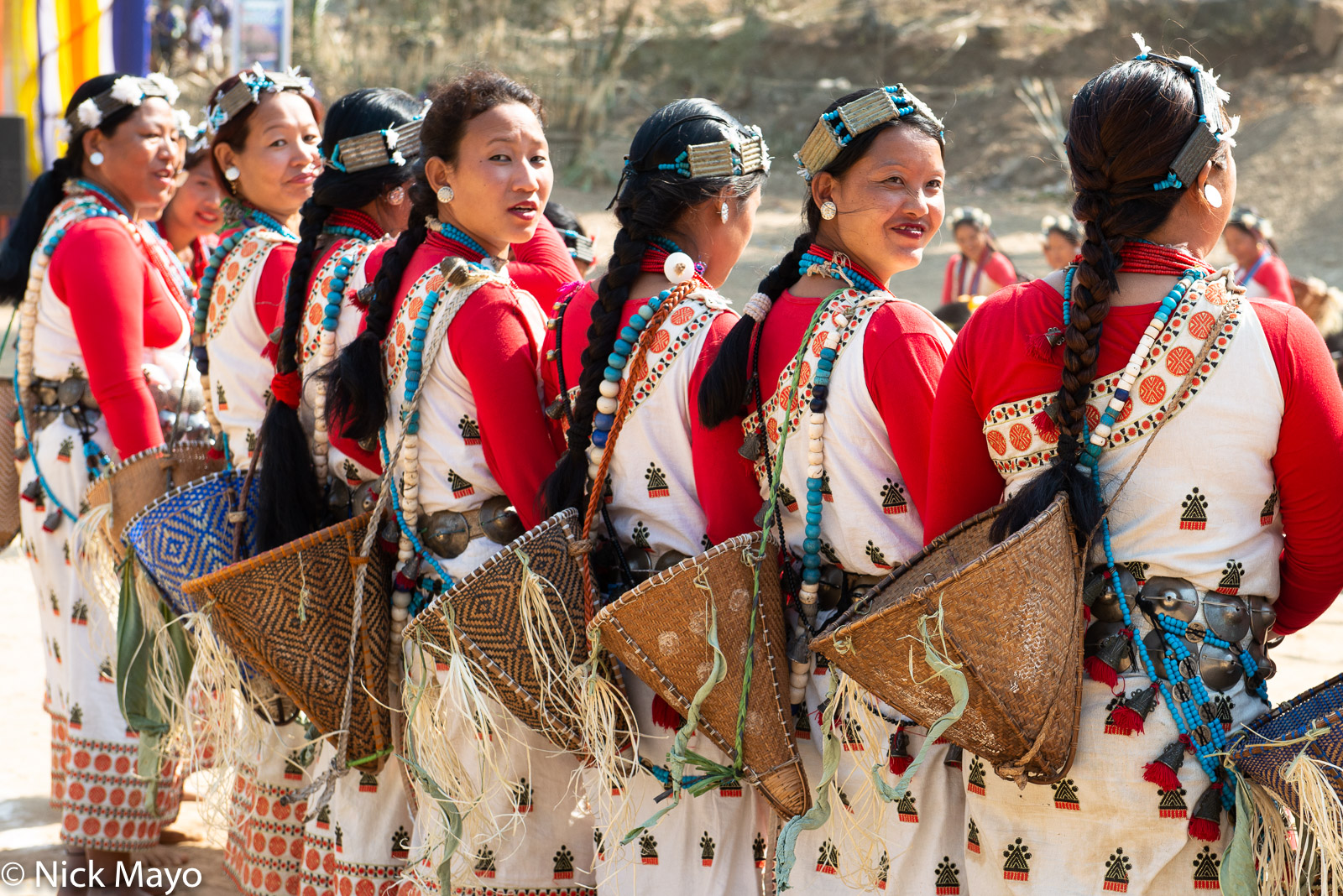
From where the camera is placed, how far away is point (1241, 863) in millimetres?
1974

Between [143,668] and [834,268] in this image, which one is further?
[143,668]

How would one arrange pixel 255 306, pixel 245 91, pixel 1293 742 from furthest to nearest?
1. pixel 245 91
2. pixel 255 306
3. pixel 1293 742

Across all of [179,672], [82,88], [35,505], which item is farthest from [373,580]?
[82,88]

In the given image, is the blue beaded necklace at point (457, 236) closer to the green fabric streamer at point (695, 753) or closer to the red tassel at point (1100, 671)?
the green fabric streamer at point (695, 753)

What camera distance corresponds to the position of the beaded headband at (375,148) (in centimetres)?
342

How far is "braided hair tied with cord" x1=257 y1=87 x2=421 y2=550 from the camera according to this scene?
3.25m

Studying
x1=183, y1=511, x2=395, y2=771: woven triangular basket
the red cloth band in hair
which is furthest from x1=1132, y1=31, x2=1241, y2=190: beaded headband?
the red cloth band in hair

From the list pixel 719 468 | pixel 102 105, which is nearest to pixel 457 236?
pixel 719 468

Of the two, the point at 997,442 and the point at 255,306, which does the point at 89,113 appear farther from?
the point at 997,442

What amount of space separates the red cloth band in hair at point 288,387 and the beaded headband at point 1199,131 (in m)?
2.15

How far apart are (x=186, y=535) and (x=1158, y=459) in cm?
235

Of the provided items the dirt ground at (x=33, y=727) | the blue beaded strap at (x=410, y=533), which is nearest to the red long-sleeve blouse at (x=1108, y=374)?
the blue beaded strap at (x=410, y=533)

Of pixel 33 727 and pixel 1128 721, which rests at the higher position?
pixel 1128 721

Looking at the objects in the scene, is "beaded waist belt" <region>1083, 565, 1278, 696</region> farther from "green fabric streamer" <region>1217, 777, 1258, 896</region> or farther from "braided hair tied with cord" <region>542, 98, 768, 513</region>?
"braided hair tied with cord" <region>542, 98, 768, 513</region>
